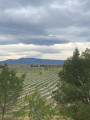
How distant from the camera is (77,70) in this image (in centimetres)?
2389

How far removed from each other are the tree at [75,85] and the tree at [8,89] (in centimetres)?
502

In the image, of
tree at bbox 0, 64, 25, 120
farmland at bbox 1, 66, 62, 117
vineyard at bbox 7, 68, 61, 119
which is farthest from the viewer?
vineyard at bbox 7, 68, 61, 119

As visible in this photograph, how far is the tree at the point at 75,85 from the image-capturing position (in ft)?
73.4

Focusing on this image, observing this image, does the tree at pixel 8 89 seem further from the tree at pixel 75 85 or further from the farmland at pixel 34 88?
the tree at pixel 75 85

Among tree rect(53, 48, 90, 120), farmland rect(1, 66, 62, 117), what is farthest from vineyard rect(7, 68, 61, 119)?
tree rect(53, 48, 90, 120)

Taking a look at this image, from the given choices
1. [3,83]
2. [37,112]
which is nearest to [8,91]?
[3,83]

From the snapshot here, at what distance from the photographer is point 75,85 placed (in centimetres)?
2392

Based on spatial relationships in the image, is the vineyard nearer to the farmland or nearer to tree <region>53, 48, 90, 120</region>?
the farmland

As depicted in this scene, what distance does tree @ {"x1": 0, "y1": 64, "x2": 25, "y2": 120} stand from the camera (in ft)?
76.0

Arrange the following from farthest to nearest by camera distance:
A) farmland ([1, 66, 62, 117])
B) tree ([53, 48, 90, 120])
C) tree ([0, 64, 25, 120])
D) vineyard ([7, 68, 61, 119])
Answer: vineyard ([7, 68, 61, 119]), farmland ([1, 66, 62, 117]), tree ([0, 64, 25, 120]), tree ([53, 48, 90, 120])

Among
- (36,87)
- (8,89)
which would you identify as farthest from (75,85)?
(8,89)

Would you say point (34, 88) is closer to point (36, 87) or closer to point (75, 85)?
point (36, 87)

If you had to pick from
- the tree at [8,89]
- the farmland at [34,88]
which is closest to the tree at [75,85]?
the farmland at [34,88]

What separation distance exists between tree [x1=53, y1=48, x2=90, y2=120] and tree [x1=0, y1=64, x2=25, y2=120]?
198 inches
